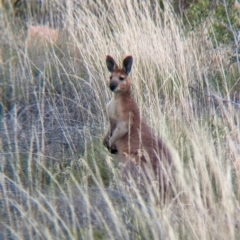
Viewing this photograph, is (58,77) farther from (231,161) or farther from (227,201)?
(227,201)

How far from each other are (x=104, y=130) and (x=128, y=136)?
55cm

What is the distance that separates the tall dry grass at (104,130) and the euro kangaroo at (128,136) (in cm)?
11

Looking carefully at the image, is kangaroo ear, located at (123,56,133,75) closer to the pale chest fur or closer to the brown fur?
the pale chest fur

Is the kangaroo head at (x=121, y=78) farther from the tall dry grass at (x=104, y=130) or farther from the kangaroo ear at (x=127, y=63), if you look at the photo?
the tall dry grass at (x=104, y=130)

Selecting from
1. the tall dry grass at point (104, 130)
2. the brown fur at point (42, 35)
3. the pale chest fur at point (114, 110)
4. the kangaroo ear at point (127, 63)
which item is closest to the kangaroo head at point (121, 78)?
the kangaroo ear at point (127, 63)

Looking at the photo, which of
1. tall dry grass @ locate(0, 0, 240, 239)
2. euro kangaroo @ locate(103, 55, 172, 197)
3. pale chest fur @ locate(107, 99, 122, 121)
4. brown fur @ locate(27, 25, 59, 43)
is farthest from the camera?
brown fur @ locate(27, 25, 59, 43)

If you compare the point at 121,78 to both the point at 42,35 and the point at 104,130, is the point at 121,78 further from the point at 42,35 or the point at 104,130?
the point at 42,35

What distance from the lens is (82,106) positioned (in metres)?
5.99

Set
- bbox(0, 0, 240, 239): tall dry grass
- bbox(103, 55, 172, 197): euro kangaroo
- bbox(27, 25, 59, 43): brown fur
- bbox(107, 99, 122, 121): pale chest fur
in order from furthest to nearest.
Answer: bbox(27, 25, 59, 43): brown fur, bbox(107, 99, 122, 121): pale chest fur, bbox(103, 55, 172, 197): euro kangaroo, bbox(0, 0, 240, 239): tall dry grass

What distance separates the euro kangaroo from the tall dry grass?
11 cm

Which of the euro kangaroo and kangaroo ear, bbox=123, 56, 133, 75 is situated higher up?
kangaroo ear, bbox=123, 56, 133, 75

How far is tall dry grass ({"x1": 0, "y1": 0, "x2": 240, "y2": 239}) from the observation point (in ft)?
11.9

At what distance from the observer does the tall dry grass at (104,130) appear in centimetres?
362

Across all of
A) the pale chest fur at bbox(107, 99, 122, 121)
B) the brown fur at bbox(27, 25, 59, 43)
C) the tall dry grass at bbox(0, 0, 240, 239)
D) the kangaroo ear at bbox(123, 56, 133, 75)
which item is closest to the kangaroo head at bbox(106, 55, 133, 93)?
the kangaroo ear at bbox(123, 56, 133, 75)
